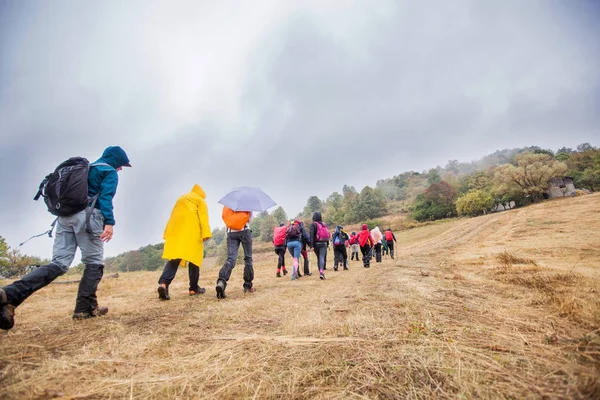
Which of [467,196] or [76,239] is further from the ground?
[467,196]

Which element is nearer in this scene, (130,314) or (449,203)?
(130,314)

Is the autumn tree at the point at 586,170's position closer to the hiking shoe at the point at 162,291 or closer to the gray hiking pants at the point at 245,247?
the gray hiking pants at the point at 245,247

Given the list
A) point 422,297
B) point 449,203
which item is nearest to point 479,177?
point 449,203

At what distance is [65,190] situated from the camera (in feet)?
10.3

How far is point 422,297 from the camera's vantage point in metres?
3.21

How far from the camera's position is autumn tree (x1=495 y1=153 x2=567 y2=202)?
46.1 m

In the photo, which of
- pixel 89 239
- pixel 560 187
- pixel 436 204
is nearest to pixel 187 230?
pixel 89 239

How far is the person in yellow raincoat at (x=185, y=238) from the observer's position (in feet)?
14.8

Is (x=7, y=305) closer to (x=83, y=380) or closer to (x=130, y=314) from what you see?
(x=130, y=314)

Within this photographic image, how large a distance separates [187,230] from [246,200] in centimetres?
126

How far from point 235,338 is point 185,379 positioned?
70 centimetres

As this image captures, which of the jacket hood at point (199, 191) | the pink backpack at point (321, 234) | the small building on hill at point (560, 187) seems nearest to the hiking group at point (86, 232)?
the jacket hood at point (199, 191)

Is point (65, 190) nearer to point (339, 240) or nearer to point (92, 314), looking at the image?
point (92, 314)

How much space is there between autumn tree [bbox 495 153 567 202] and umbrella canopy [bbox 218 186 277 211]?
60.2 metres
